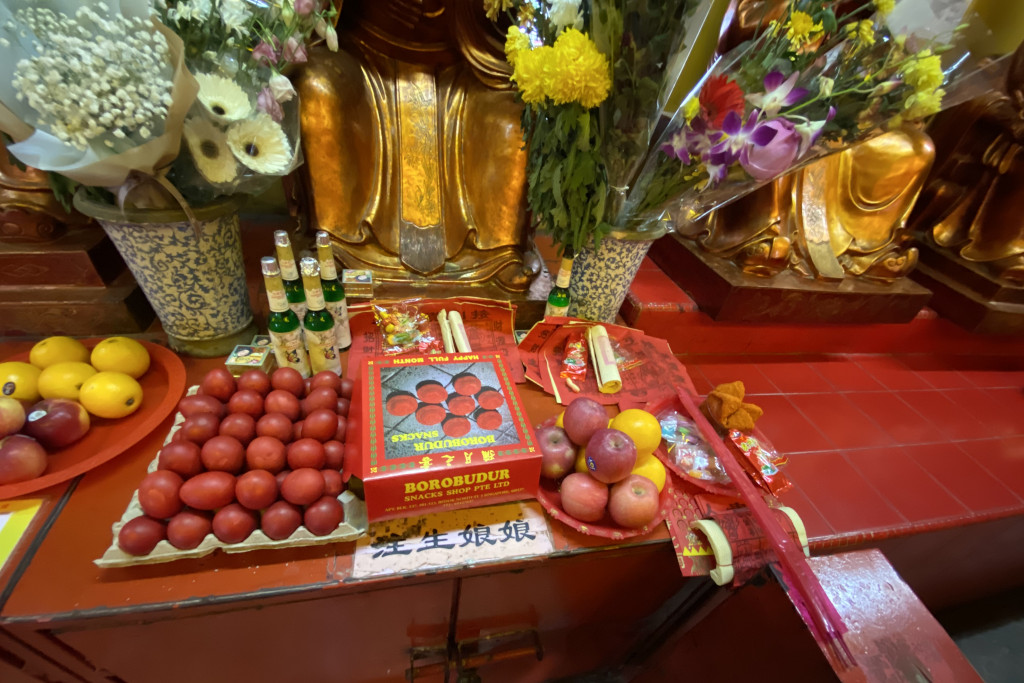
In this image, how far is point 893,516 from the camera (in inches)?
A: 42.1

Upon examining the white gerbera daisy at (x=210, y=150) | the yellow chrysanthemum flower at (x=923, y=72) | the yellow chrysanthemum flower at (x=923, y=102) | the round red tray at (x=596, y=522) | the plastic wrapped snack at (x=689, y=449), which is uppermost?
the yellow chrysanthemum flower at (x=923, y=72)

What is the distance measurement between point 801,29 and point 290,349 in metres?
1.11

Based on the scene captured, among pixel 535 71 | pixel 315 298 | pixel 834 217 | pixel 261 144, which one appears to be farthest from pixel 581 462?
pixel 834 217

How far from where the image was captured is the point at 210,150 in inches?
33.1

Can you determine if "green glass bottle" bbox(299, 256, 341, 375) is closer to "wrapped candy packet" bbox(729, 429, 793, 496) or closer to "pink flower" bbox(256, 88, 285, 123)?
"pink flower" bbox(256, 88, 285, 123)

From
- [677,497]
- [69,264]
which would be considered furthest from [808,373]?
[69,264]

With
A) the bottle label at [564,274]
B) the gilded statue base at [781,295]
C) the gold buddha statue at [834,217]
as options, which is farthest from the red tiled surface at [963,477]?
the bottle label at [564,274]

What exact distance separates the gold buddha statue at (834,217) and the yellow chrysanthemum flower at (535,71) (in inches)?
28.1

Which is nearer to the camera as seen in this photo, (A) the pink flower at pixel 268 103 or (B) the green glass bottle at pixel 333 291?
(A) the pink flower at pixel 268 103

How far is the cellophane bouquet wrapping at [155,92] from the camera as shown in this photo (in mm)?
662

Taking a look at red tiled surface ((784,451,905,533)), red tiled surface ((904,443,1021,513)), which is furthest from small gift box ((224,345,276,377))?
red tiled surface ((904,443,1021,513))

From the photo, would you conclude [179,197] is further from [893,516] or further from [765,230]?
[893,516]

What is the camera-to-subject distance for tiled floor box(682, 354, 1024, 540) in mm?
1098

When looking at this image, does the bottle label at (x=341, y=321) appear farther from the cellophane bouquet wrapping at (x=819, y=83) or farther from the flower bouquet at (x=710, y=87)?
the cellophane bouquet wrapping at (x=819, y=83)
